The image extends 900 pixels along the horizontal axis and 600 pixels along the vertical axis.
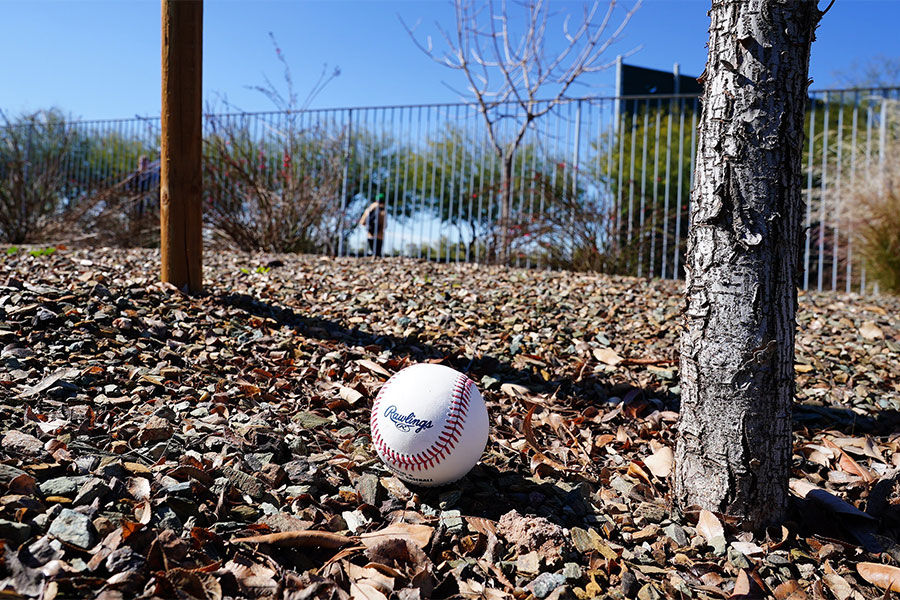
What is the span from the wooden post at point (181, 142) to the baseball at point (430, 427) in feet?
8.00

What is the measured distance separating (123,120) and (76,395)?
11.9 meters

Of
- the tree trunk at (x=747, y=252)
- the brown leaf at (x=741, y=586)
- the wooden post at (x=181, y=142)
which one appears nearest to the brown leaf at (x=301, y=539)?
the brown leaf at (x=741, y=586)

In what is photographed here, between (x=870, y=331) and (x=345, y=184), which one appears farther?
(x=345, y=184)

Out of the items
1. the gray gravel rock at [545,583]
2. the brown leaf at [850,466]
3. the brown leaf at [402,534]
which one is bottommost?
the gray gravel rock at [545,583]

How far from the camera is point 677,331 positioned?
4.32 metres

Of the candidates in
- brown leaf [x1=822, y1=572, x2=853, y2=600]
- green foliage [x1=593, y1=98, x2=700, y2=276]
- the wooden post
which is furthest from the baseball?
green foliage [x1=593, y1=98, x2=700, y2=276]

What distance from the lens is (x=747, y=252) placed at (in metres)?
2.25

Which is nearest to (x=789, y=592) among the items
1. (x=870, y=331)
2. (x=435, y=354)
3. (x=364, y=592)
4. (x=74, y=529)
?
(x=364, y=592)

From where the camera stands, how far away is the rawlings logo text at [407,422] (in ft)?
7.72

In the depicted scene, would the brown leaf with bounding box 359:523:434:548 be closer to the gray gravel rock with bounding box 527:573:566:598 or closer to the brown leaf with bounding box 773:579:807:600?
the gray gravel rock with bounding box 527:573:566:598

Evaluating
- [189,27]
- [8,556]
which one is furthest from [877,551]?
[189,27]

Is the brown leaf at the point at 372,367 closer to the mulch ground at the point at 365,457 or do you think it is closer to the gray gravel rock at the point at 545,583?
the mulch ground at the point at 365,457

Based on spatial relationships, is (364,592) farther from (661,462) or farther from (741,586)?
(661,462)

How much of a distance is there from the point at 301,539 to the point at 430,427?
59cm
